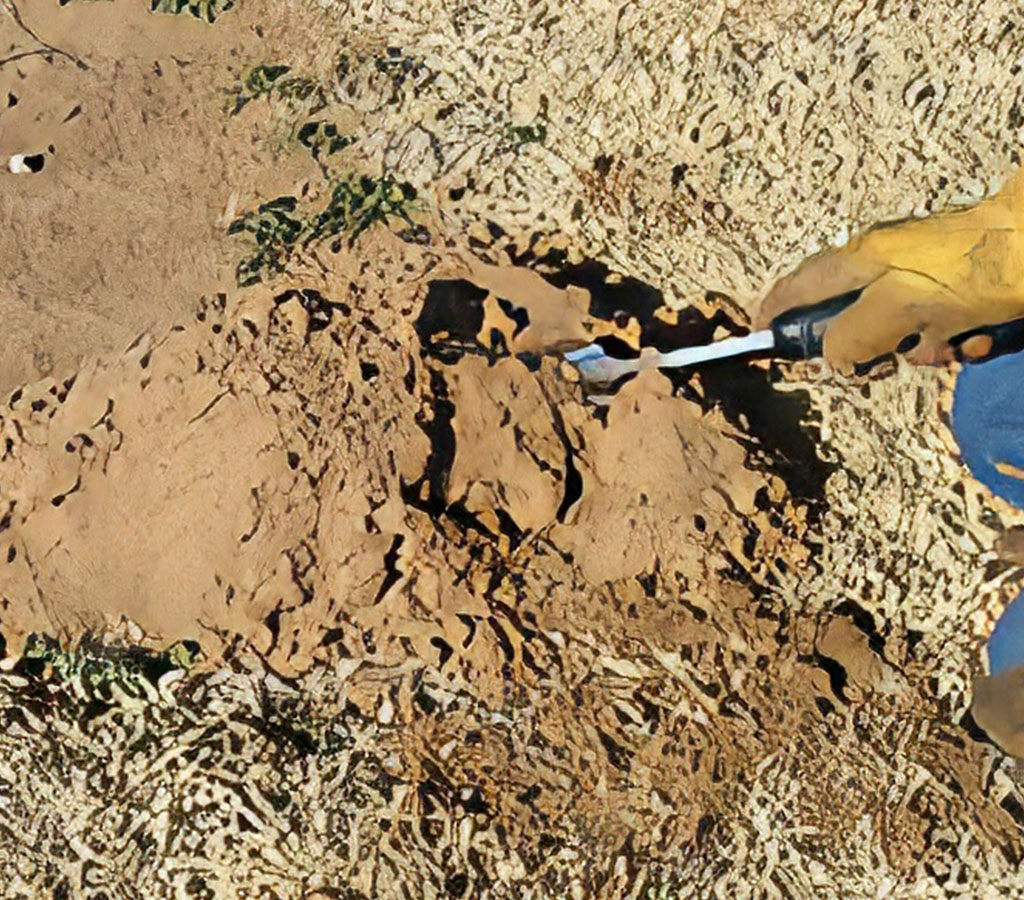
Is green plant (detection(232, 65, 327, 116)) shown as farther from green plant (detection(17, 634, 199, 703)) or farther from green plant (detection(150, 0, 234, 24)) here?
green plant (detection(17, 634, 199, 703))

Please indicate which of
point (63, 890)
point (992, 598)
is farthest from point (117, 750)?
point (992, 598)

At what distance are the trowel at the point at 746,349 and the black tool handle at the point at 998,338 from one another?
19 cm

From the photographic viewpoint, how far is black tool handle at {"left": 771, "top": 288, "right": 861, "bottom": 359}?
1501 mm

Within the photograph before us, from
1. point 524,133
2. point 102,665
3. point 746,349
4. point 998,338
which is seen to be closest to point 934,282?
point 998,338

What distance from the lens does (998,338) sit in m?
1.48

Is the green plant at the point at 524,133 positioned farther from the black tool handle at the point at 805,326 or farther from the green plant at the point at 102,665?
the green plant at the point at 102,665

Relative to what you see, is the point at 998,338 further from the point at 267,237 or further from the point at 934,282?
the point at 267,237

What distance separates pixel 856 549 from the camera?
1487 millimetres

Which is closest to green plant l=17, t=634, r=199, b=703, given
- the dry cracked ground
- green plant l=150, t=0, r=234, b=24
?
the dry cracked ground

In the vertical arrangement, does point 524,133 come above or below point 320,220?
above

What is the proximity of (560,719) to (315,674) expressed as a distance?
42 cm

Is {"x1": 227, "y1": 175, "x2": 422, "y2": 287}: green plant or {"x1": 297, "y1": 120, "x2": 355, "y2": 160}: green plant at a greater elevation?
{"x1": 297, "y1": 120, "x2": 355, "y2": 160}: green plant

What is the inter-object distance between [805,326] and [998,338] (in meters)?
0.32

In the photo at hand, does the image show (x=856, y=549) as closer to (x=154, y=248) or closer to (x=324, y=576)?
(x=324, y=576)
